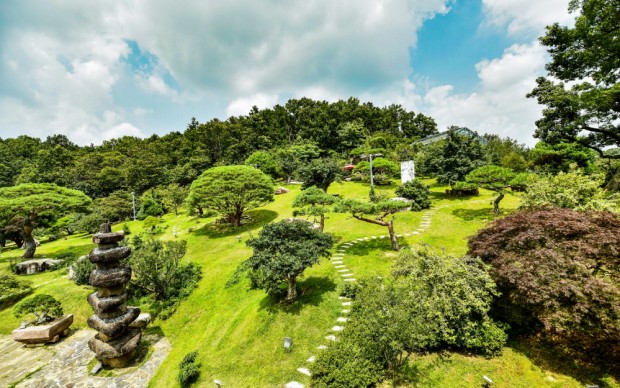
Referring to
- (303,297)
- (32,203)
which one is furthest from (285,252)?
(32,203)

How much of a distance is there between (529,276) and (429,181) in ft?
116

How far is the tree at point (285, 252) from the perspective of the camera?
11609 millimetres

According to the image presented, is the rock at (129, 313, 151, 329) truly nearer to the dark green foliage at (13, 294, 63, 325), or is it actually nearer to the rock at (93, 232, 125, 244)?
the dark green foliage at (13, 294, 63, 325)

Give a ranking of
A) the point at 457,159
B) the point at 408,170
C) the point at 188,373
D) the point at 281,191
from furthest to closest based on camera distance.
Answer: the point at 281,191, the point at 408,170, the point at 457,159, the point at 188,373

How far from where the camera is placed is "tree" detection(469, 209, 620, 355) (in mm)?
7207

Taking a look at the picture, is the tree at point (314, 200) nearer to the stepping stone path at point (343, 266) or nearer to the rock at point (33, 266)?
the stepping stone path at point (343, 266)

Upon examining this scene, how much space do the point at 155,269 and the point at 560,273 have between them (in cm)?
2018

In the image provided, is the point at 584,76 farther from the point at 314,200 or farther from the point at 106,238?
the point at 106,238

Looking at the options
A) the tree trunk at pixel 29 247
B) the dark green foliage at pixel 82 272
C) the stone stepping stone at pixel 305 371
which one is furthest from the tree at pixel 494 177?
the tree trunk at pixel 29 247

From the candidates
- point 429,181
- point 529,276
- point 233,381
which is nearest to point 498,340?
point 529,276

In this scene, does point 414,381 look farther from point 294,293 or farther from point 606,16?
point 606,16

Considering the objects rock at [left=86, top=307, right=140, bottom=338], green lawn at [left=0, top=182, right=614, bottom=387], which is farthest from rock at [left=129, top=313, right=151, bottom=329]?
rock at [left=86, top=307, right=140, bottom=338]

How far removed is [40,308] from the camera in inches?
558

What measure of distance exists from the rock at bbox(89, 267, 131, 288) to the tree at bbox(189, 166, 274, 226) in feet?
45.8
